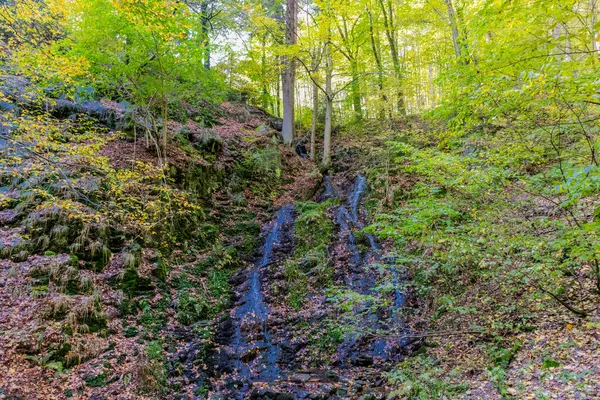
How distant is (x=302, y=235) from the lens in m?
11.2

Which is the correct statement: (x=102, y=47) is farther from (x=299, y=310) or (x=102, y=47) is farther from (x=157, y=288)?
(x=299, y=310)

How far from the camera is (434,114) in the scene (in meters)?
5.57

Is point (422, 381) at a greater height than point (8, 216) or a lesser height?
lesser

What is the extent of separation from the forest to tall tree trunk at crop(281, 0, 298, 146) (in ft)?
6.15

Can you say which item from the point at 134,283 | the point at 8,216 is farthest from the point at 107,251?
the point at 8,216

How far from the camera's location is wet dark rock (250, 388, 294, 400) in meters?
5.60

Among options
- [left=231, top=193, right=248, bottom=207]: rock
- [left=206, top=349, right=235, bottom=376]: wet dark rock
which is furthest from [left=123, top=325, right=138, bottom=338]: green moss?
[left=231, top=193, right=248, bottom=207]: rock

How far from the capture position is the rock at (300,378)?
6048 mm

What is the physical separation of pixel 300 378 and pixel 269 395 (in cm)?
Result: 68

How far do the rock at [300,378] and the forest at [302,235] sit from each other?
3.0 inches

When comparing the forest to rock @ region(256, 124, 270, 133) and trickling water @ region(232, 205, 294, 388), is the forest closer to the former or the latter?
trickling water @ region(232, 205, 294, 388)

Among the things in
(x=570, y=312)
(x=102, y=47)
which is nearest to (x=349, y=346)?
(x=570, y=312)

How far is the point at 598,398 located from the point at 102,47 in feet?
37.4

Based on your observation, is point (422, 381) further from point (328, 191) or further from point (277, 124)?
point (277, 124)
